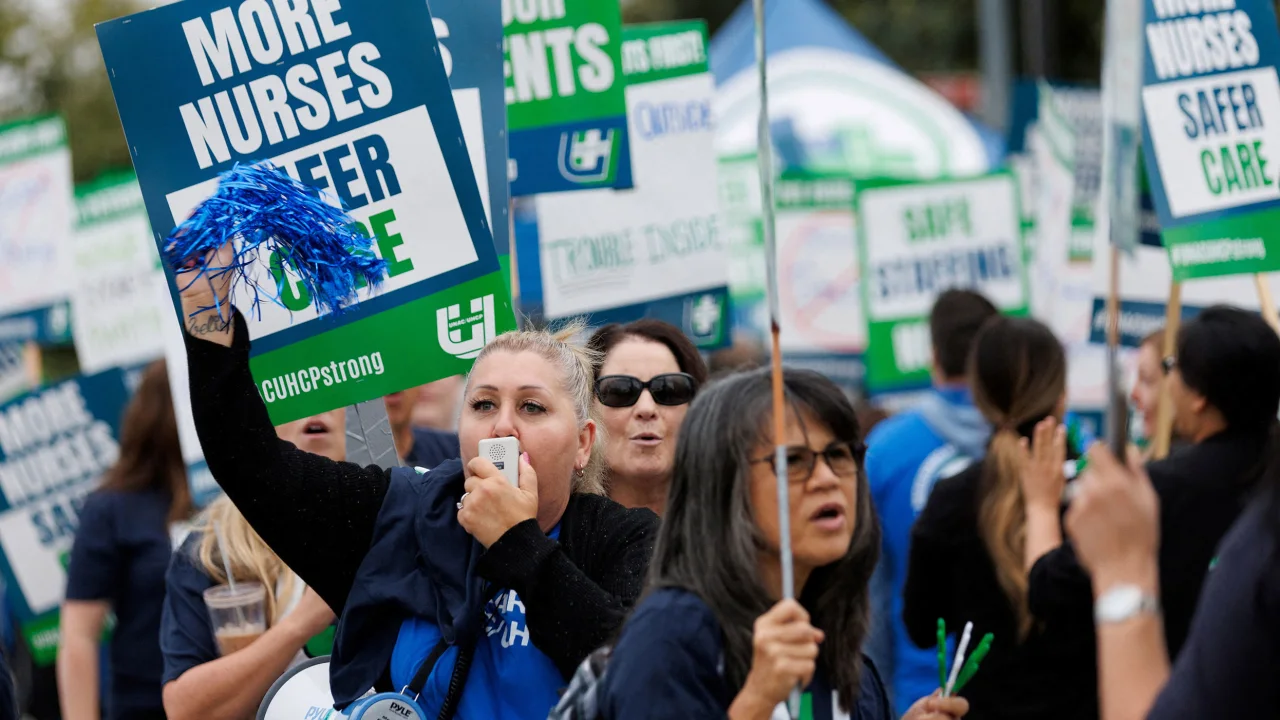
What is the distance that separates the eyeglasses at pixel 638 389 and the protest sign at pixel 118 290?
609 cm

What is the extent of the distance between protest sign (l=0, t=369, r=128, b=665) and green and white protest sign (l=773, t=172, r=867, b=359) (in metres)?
5.08

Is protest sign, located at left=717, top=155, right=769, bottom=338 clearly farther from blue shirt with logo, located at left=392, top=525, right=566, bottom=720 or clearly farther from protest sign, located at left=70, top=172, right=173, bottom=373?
blue shirt with logo, located at left=392, top=525, right=566, bottom=720

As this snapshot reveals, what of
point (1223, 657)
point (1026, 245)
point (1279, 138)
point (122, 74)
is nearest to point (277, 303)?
point (122, 74)

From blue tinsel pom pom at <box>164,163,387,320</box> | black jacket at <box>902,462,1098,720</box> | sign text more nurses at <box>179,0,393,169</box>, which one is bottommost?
black jacket at <box>902,462,1098,720</box>

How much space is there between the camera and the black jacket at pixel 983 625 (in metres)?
4.68

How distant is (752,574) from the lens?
8.45 ft

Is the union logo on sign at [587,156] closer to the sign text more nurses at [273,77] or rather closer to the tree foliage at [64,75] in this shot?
the sign text more nurses at [273,77]

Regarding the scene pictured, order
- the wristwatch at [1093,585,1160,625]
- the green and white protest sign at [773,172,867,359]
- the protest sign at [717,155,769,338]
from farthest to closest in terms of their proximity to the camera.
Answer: the green and white protest sign at [773,172,867,359]
the protest sign at [717,155,769,338]
the wristwatch at [1093,585,1160,625]

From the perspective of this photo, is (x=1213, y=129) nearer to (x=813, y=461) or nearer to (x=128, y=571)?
(x=813, y=461)

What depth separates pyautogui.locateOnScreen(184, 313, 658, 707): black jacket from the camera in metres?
2.97

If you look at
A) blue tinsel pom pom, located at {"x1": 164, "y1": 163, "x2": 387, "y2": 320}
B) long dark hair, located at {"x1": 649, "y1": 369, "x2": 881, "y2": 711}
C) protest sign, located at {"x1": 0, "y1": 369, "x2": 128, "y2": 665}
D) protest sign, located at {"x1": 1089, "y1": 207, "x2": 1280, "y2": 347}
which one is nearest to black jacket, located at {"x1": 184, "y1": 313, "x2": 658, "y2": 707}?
blue tinsel pom pom, located at {"x1": 164, "y1": 163, "x2": 387, "y2": 320}

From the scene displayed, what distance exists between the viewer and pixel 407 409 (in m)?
5.20

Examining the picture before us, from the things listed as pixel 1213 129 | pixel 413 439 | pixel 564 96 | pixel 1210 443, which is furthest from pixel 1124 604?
pixel 564 96

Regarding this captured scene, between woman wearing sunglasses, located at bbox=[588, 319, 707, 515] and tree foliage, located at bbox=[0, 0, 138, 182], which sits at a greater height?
tree foliage, located at bbox=[0, 0, 138, 182]
